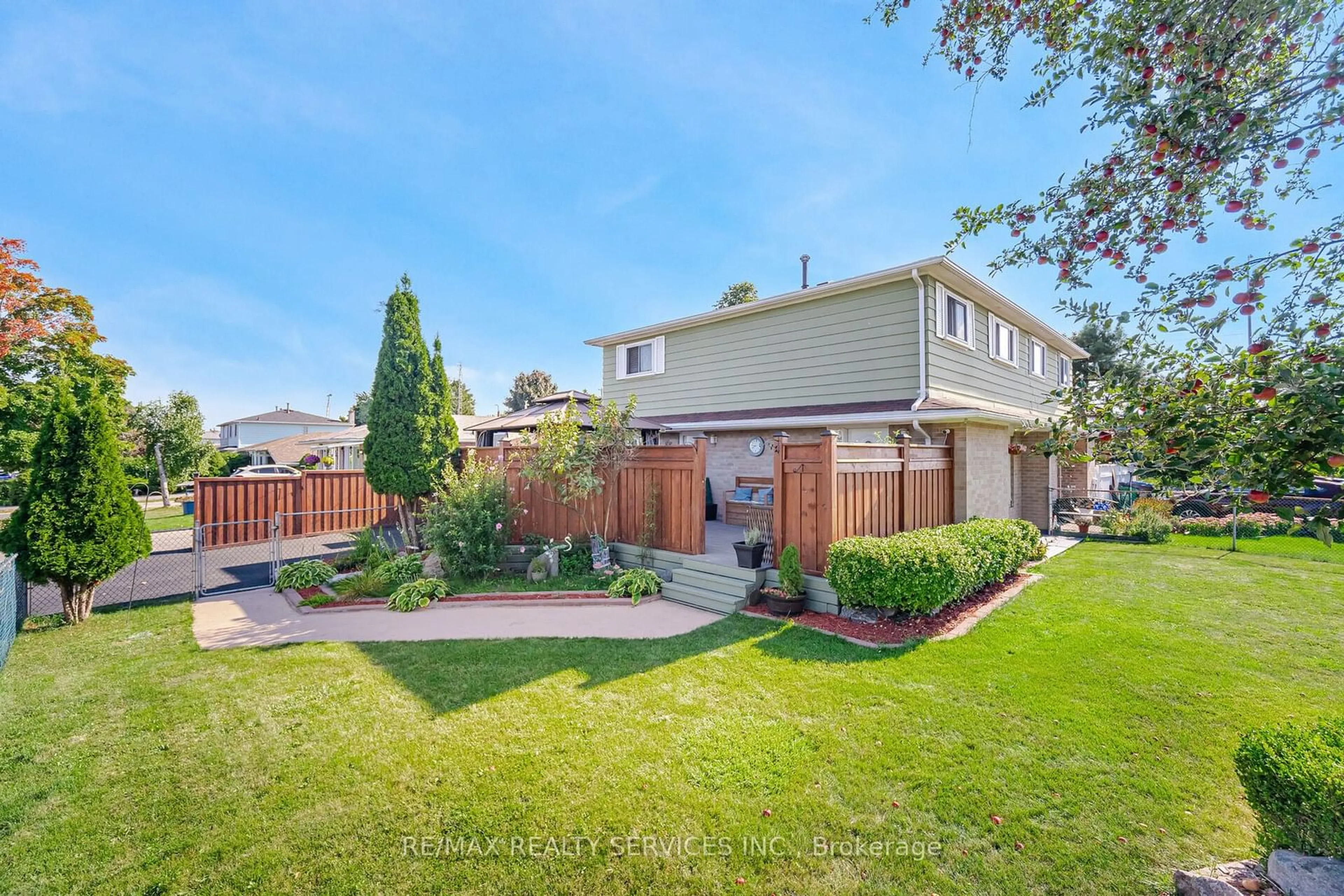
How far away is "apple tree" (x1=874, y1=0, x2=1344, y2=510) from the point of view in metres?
2.07

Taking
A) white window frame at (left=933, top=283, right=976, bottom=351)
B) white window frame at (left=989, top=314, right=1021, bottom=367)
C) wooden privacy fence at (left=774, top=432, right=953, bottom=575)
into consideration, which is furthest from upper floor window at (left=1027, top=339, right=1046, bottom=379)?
wooden privacy fence at (left=774, top=432, right=953, bottom=575)

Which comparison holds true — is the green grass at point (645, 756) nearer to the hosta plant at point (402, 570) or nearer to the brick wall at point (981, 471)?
the hosta plant at point (402, 570)

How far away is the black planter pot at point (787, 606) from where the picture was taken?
22.5ft

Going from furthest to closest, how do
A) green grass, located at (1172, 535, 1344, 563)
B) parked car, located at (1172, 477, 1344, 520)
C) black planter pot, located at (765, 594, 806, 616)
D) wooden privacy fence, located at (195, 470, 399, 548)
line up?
1. wooden privacy fence, located at (195, 470, 399, 548)
2. green grass, located at (1172, 535, 1344, 563)
3. black planter pot, located at (765, 594, 806, 616)
4. parked car, located at (1172, 477, 1344, 520)

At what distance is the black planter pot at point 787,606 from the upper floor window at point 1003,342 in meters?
Answer: 8.42

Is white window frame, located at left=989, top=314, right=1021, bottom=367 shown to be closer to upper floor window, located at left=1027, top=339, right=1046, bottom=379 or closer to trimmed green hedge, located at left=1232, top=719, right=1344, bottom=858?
Result: upper floor window, located at left=1027, top=339, right=1046, bottom=379

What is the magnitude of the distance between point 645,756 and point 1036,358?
15.6 m

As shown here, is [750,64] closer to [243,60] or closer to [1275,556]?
[243,60]

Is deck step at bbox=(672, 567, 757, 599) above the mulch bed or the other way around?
above

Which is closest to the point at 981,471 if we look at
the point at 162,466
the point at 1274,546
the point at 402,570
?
the point at 1274,546

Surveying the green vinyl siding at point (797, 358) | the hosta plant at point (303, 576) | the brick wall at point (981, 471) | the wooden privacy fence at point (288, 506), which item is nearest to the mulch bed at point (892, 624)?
the brick wall at point (981, 471)

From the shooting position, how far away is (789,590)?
274 inches

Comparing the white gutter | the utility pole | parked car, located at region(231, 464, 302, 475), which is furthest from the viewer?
parked car, located at region(231, 464, 302, 475)

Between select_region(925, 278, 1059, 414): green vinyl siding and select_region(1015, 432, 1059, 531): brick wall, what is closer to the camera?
select_region(925, 278, 1059, 414): green vinyl siding
